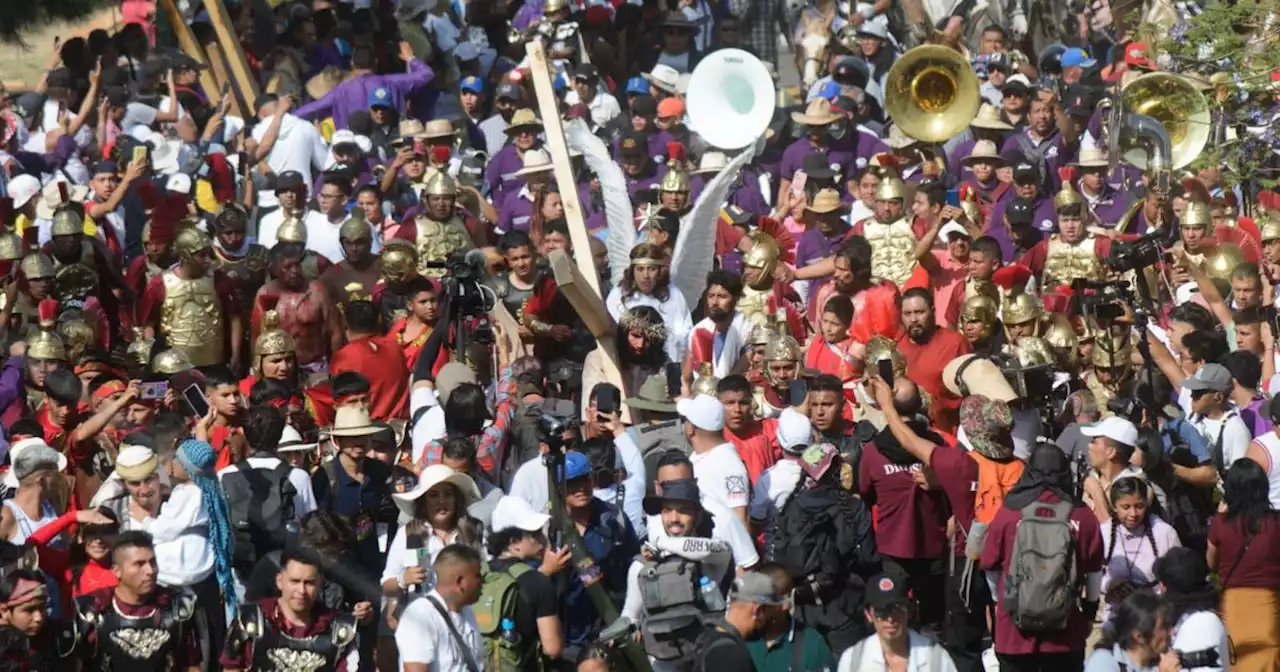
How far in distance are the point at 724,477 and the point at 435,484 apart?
162cm

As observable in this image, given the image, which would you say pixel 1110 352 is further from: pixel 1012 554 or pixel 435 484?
pixel 435 484

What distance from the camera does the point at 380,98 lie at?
21734mm

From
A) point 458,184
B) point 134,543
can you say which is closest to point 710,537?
point 134,543

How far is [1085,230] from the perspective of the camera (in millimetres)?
17672

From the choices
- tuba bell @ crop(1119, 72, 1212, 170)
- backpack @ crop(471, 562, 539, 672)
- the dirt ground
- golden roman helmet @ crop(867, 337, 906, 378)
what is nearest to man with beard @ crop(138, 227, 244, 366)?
golden roman helmet @ crop(867, 337, 906, 378)

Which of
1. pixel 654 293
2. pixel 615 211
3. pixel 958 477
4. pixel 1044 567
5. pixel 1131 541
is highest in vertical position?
pixel 615 211

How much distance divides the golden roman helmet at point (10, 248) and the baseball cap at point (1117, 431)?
7.86 m

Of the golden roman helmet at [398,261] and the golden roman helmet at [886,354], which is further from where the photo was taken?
the golden roman helmet at [398,261]

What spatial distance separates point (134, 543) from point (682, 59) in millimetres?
13293

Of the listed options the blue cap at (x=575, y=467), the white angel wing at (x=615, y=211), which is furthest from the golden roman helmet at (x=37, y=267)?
the blue cap at (x=575, y=467)

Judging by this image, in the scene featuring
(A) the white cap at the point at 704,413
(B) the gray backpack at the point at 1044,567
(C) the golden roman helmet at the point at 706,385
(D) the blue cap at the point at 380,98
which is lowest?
(B) the gray backpack at the point at 1044,567

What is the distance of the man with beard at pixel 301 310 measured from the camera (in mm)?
16281

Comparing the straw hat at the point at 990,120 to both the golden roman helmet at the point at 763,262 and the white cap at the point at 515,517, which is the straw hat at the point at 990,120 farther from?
the white cap at the point at 515,517

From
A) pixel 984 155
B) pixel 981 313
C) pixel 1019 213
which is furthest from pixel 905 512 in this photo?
pixel 984 155
